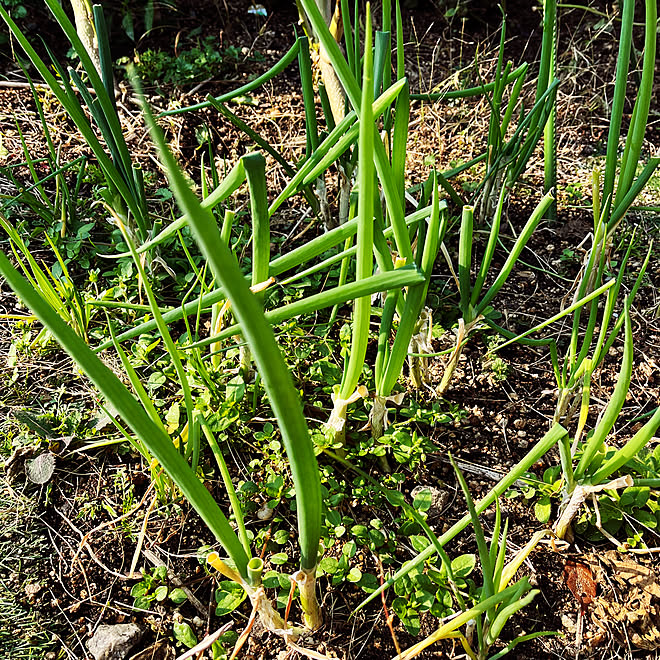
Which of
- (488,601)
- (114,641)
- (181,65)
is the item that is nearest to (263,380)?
(488,601)

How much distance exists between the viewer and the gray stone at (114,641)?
931 millimetres

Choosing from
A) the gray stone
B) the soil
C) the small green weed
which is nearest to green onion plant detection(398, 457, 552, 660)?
the soil

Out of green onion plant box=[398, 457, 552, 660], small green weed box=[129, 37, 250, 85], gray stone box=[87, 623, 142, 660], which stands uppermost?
small green weed box=[129, 37, 250, 85]

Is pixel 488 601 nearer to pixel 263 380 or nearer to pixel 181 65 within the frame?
pixel 263 380

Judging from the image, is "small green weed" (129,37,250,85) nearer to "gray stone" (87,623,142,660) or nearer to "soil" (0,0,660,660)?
"soil" (0,0,660,660)

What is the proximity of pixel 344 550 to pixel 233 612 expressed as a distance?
20 centimetres

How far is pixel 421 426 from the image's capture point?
47.6 inches

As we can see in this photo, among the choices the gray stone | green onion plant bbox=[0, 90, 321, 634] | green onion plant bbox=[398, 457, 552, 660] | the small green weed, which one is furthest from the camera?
the small green weed

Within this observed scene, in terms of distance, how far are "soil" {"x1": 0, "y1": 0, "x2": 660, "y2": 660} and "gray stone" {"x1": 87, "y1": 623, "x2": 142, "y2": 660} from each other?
0.02m

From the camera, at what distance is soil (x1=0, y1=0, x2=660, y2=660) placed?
0.98 meters

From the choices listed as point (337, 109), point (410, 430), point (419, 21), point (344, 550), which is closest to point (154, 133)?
point (344, 550)

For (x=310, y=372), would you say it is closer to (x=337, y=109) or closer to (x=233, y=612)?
(x=233, y=612)

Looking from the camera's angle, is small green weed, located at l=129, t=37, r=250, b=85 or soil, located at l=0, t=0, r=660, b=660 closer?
soil, located at l=0, t=0, r=660, b=660

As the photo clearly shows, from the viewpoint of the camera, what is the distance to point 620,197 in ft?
3.67
